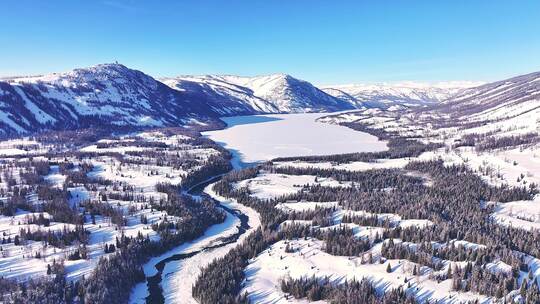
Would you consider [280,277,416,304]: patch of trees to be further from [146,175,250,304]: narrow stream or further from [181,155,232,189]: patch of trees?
[181,155,232,189]: patch of trees

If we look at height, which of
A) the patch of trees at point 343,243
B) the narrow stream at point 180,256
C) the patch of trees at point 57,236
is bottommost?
the narrow stream at point 180,256

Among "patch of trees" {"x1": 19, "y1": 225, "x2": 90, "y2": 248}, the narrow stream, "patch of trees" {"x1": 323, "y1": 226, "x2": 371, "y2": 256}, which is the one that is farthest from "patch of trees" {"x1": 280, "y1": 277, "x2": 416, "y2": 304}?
"patch of trees" {"x1": 19, "y1": 225, "x2": 90, "y2": 248}

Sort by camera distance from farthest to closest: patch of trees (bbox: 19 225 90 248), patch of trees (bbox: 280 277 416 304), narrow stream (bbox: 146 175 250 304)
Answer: patch of trees (bbox: 19 225 90 248), narrow stream (bbox: 146 175 250 304), patch of trees (bbox: 280 277 416 304)

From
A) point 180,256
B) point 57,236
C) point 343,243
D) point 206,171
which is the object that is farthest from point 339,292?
point 206,171

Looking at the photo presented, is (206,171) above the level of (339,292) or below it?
above

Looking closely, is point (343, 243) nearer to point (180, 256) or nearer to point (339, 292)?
point (339, 292)

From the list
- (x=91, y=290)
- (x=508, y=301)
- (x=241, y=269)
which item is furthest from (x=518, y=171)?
(x=91, y=290)

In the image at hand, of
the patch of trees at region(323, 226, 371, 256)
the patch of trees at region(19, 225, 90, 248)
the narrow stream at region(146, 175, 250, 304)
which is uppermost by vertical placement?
the patch of trees at region(19, 225, 90, 248)

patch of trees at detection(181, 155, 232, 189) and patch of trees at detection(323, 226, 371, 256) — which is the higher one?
patch of trees at detection(181, 155, 232, 189)

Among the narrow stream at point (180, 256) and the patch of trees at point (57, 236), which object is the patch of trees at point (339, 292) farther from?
the patch of trees at point (57, 236)

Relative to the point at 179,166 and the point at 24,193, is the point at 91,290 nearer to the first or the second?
the point at 24,193

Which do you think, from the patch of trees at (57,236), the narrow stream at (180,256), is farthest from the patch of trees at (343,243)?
the patch of trees at (57,236)
